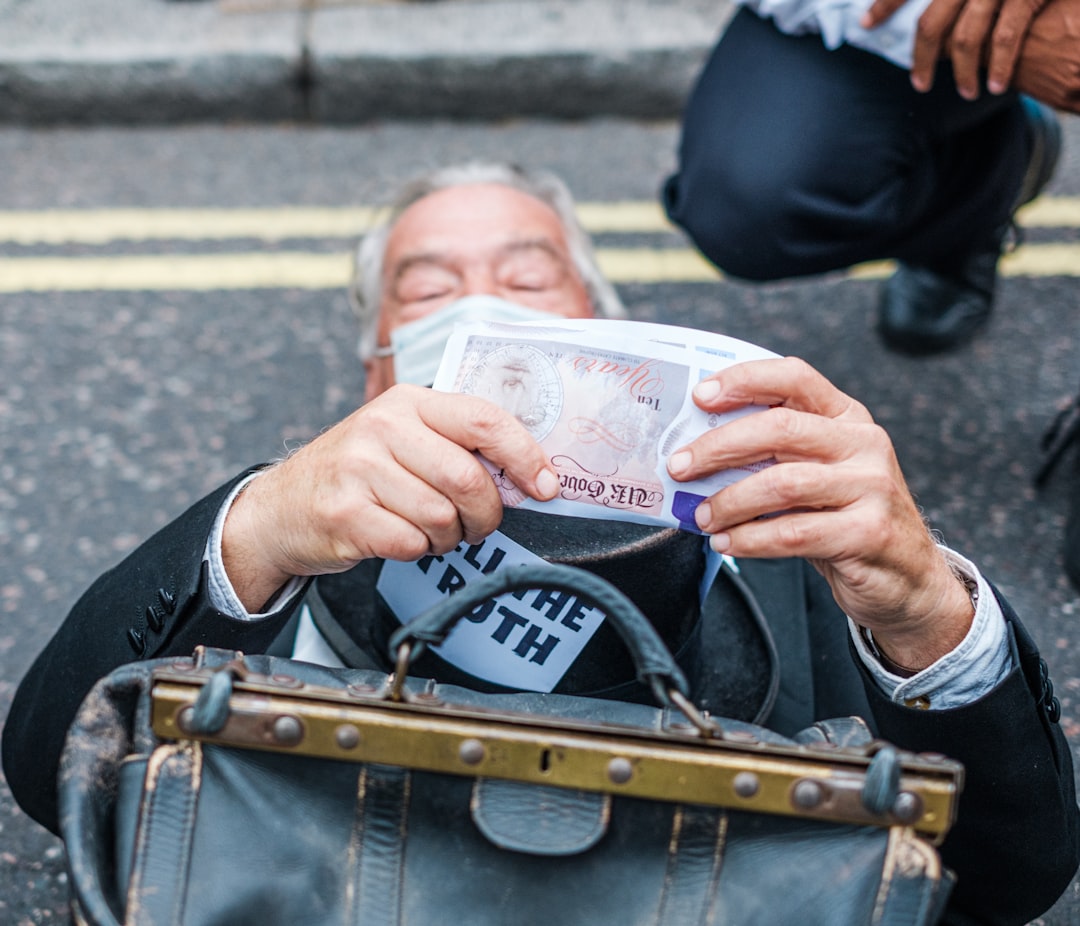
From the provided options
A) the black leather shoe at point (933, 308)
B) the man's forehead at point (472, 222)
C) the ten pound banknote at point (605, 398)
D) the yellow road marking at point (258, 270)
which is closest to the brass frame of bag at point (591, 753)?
the ten pound banknote at point (605, 398)

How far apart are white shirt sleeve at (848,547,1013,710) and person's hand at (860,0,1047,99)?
100cm

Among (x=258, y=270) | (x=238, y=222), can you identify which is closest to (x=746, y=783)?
(x=258, y=270)

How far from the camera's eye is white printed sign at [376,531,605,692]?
1.33 m

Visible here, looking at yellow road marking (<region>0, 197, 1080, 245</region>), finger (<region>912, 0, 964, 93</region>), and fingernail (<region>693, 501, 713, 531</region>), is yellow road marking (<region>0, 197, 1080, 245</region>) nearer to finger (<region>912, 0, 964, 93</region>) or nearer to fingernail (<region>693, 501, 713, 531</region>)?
finger (<region>912, 0, 964, 93</region>)

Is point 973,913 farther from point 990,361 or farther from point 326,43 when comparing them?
point 326,43

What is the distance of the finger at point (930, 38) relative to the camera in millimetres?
1796

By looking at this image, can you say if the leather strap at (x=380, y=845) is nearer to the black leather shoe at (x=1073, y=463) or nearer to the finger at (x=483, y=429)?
the finger at (x=483, y=429)

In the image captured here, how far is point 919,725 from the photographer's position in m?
1.17

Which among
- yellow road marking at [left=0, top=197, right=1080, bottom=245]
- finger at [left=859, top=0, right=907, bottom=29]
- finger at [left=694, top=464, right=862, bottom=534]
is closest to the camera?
finger at [left=694, top=464, right=862, bottom=534]

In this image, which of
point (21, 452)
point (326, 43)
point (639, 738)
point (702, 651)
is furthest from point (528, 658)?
point (326, 43)

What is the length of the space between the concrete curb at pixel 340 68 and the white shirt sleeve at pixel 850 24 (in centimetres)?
133

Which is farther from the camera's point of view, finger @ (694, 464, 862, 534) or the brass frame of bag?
finger @ (694, 464, 862, 534)

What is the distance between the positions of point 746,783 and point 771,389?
1.45 feet

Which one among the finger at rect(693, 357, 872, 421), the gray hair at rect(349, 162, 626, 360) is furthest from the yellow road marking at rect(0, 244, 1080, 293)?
the finger at rect(693, 357, 872, 421)
